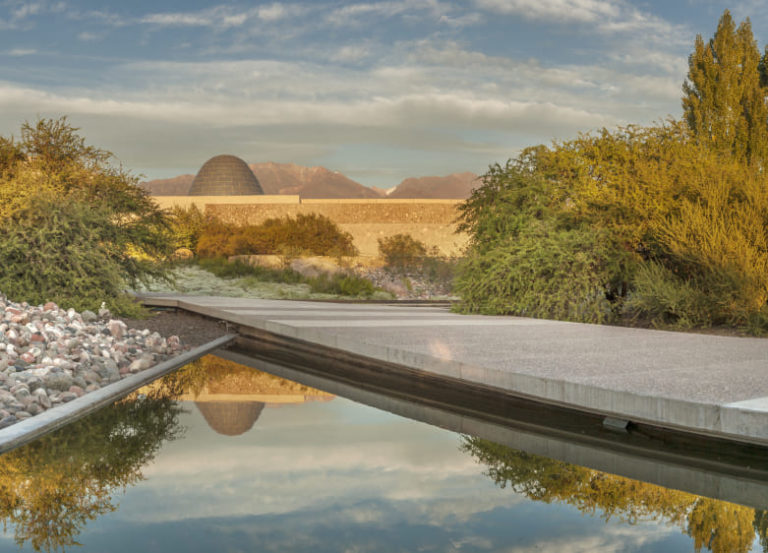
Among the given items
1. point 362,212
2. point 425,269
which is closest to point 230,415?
point 425,269

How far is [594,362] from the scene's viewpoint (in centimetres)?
535

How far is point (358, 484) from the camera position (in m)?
3.23

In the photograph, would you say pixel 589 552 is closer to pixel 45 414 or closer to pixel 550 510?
pixel 550 510

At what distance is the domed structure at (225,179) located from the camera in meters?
76.4

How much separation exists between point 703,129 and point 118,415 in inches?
798

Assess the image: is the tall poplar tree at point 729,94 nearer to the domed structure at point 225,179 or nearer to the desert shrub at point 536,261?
the desert shrub at point 536,261

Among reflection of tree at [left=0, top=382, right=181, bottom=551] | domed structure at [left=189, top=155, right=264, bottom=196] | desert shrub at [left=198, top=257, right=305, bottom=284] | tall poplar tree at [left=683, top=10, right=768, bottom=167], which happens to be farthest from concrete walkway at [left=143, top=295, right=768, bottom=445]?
domed structure at [left=189, top=155, right=264, bottom=196]

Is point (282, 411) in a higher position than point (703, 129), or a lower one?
lower

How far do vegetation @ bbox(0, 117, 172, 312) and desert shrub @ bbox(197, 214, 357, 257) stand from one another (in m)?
14.7

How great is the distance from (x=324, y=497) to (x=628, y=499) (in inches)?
51.7

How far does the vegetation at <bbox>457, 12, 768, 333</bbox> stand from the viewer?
852 cm

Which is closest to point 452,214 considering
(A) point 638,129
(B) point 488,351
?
(A) point 638,129

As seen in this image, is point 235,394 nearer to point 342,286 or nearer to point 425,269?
point 342,286

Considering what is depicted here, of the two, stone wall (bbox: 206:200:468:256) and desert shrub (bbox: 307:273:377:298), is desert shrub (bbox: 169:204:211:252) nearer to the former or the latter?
stone wall (bbox: 206:200:468:256)
